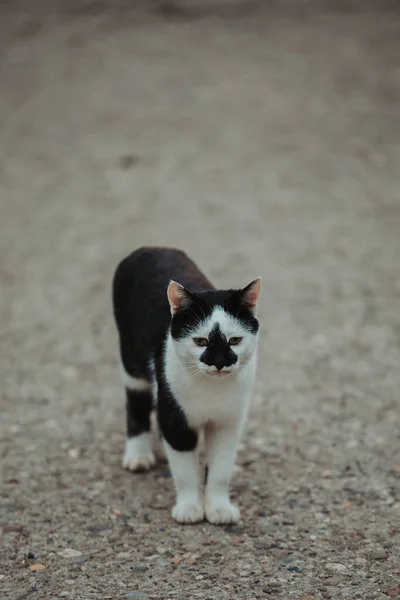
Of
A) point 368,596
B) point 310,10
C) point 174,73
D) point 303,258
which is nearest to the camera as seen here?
point 368,596

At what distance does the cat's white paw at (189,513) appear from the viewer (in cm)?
410

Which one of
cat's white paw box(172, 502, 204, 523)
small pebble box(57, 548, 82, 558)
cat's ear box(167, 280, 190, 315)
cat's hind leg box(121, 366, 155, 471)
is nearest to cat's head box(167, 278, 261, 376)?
cat's ear box(167, 280, 190, 315)

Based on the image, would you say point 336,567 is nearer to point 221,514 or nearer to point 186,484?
point 221,514

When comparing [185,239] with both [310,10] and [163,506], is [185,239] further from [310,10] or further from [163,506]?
[310,10]

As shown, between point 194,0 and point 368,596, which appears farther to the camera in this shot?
point 194,0

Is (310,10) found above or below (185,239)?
above

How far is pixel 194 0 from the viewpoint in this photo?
44.7 feet

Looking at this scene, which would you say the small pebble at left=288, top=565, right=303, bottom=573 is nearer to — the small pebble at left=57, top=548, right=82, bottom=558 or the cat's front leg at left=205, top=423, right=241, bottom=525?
the cat's front leg at left=205, top=423, right=241, bottom=525

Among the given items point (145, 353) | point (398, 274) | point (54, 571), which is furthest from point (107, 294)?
point (54, 571)

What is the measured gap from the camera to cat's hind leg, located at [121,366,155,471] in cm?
463

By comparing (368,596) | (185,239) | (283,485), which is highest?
(368,596)

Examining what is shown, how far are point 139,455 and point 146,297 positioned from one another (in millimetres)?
902

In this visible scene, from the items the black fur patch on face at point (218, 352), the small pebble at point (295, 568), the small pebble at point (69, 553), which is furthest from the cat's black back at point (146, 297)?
the small pebble at point (295, 568)

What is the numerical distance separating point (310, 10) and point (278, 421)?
931cm
